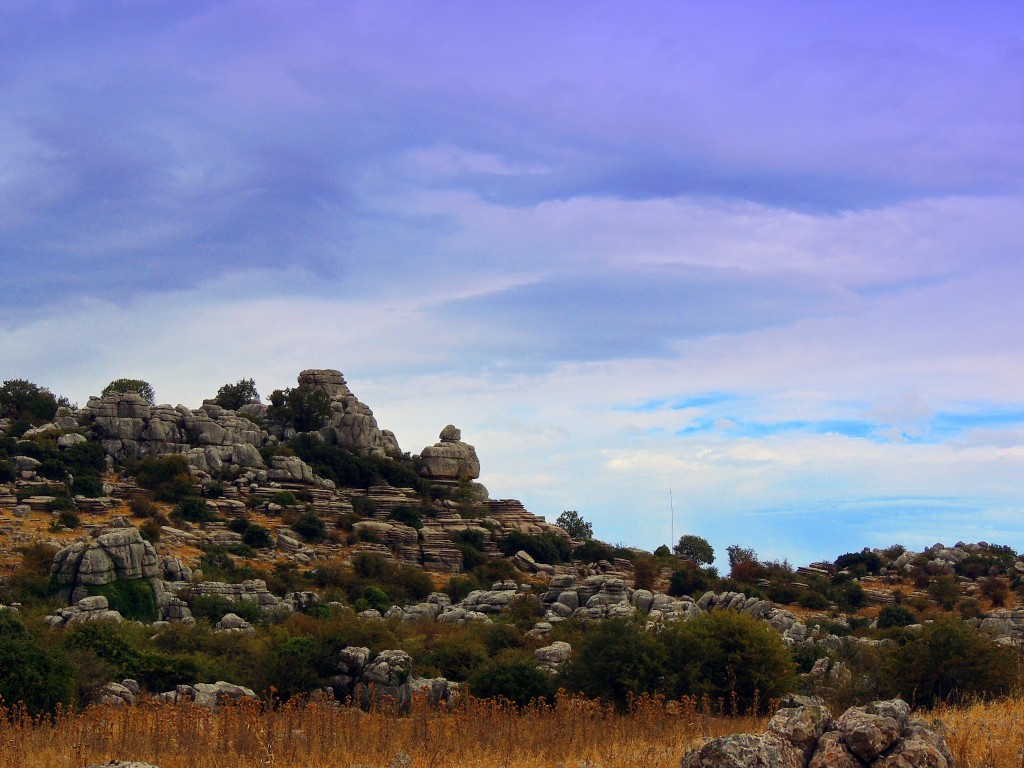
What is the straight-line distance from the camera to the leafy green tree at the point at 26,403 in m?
81.2

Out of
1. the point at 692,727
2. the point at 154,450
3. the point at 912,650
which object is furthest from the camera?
the point at 154,450

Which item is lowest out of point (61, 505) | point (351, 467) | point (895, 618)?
point (895, 618)

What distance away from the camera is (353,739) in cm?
1455

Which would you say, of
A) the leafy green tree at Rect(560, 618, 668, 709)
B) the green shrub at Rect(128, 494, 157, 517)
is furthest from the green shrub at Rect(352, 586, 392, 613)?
the leafy green tree at Rect(560, 618, 668, 709)

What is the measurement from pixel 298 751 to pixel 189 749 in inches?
60.4

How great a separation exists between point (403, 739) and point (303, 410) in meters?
72.5

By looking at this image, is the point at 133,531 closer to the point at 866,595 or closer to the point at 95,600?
the point at 95,600

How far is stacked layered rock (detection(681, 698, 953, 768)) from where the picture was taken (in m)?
9.62

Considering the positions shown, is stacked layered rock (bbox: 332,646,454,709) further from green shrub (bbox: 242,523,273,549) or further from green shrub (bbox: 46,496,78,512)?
green shrub (bbox: 46,496,78,512)

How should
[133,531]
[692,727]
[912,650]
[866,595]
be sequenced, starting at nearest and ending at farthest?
[692,727], [912,650], [133,531], [866,595]

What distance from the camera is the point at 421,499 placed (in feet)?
249

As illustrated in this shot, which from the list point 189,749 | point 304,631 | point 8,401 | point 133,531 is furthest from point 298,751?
point 8,401

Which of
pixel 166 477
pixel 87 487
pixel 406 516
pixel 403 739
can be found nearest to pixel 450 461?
pixel 406 516

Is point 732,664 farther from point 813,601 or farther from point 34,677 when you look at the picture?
point 813,601
